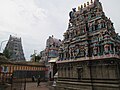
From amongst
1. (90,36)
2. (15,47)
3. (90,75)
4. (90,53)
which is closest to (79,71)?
(90,75)

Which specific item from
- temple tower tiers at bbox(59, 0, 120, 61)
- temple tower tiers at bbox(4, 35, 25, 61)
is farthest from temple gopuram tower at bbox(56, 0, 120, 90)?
temple tower tiers at bbox(4, 35, 25, 61)

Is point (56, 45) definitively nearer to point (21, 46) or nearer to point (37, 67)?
point (37, 67)

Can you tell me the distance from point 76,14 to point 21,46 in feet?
188

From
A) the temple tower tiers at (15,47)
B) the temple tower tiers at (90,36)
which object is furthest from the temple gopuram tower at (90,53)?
the temple tower tiers at (15,47)

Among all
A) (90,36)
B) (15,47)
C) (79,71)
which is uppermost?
(15,47)

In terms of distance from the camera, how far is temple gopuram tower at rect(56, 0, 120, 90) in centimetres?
1580

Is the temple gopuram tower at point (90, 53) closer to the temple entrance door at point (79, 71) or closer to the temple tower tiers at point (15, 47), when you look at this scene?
the temple entrance door at point (79, 71)

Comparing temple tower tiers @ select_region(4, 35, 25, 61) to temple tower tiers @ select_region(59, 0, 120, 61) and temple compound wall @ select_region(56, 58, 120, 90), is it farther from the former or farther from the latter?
temple compound wall @ select_region(56, 58, 120, 90)

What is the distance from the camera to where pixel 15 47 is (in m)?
70.0

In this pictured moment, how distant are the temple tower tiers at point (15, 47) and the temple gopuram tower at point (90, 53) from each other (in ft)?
160

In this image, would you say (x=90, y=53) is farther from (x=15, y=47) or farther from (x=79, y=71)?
(x=15, y=47)

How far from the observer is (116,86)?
1467cm

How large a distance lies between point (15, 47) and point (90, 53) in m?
59.2

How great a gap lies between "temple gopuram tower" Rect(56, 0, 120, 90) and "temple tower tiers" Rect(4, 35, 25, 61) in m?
48.8
